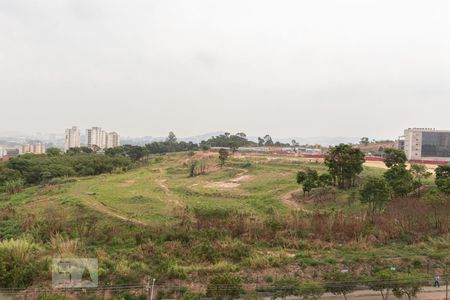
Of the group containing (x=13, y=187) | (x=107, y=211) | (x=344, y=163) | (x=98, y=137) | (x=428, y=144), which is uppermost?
(x=428, y=144)

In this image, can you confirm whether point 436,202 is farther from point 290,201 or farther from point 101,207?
point 101,207

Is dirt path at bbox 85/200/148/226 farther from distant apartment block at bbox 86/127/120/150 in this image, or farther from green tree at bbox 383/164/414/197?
distant apartment block at bbox 86/127/120/150

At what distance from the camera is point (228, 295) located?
9.07 meters

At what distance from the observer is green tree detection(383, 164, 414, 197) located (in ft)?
67.8

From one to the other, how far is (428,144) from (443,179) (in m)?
38.8

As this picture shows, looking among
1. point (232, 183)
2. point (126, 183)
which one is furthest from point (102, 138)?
point (232, 183)

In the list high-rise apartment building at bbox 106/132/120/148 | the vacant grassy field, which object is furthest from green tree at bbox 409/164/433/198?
high-rise apartment building at bbox 106/132/120/148

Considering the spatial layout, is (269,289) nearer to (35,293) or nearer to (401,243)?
(35,293)

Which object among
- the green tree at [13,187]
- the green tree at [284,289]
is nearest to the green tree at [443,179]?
the green tree at [284,289]

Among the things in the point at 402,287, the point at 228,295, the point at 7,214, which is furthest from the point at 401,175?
the point at 7,214

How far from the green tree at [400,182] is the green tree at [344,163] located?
2.35 metres

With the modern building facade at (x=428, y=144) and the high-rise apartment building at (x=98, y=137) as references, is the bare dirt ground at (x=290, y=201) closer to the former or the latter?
the modern building facade at (x=428, y=144)

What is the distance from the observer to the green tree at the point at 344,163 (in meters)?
24.0

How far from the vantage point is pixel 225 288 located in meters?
9.05
